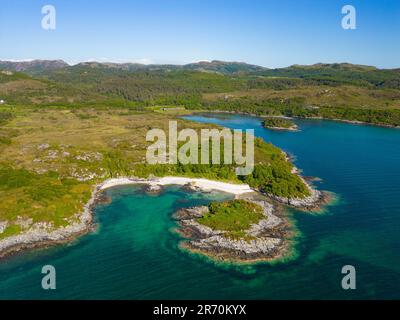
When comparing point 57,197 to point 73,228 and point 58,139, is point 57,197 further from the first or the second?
point 58,139

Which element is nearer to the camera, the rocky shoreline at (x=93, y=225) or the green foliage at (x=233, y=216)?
the rocky shoreline at (x=93, y=225)

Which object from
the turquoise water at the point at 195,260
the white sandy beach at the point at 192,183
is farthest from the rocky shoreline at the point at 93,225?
the turquoise water at the point at 195,260

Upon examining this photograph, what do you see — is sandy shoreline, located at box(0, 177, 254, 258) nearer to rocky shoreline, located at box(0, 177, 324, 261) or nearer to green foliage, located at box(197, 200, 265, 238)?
rocky shoreline, located at box(0, 177, 324, 261)

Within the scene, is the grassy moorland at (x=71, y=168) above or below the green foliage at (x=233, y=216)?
above

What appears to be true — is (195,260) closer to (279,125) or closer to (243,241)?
(243,241)

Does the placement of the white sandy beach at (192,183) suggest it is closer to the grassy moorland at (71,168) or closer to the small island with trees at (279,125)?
the grassy moorland at (71,168)

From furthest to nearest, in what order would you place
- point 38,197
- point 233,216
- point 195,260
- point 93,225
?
point 38,197, point 93,225, point 233,216, point 195,260

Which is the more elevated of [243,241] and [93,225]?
[93,225]

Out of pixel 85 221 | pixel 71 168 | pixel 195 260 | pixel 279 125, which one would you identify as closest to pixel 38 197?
pixel 85 221
